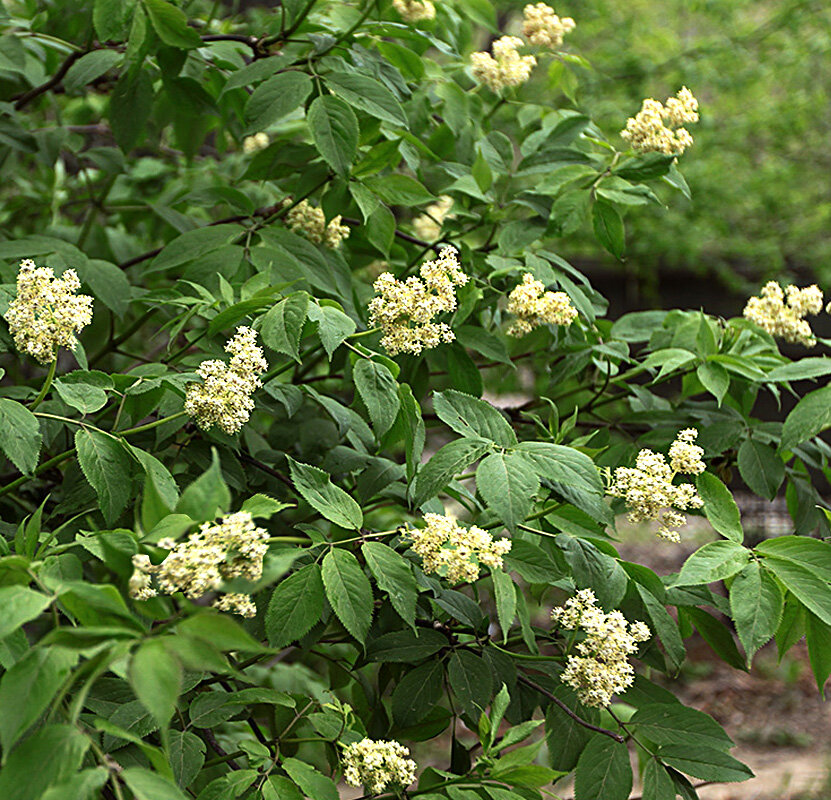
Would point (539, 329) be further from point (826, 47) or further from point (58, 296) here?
point (826, 47)

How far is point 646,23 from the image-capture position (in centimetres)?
612

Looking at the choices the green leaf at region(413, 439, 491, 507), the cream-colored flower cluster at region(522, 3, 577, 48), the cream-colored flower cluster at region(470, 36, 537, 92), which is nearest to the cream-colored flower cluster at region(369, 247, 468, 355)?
the green leaf at region(413, 439, 491, 507)

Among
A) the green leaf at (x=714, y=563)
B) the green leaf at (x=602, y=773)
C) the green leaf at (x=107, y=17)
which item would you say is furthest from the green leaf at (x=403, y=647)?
the green leaf at (x=107, y=17)

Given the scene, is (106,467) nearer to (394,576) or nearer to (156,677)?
(394,576)

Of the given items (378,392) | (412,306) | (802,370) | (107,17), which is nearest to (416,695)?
(378,392)

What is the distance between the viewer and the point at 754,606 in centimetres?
110

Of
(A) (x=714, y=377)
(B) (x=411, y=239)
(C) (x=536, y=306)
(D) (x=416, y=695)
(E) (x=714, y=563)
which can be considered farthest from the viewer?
(B) (x=411, y=239)

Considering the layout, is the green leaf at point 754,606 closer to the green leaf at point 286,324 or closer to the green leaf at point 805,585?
the green leaf at point 805,585

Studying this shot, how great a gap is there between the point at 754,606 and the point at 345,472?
641mm

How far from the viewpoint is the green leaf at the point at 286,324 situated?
111 centimetres

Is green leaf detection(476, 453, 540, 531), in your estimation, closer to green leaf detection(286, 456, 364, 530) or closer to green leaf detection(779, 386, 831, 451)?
green leaf detection(286, 456, 364, 530)

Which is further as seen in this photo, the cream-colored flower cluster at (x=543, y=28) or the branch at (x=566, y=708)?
the cream-colored flower cluster at (x=543, y=28)

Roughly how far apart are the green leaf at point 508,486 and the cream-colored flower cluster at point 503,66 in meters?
1.04

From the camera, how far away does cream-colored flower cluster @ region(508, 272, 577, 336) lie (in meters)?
1.36
